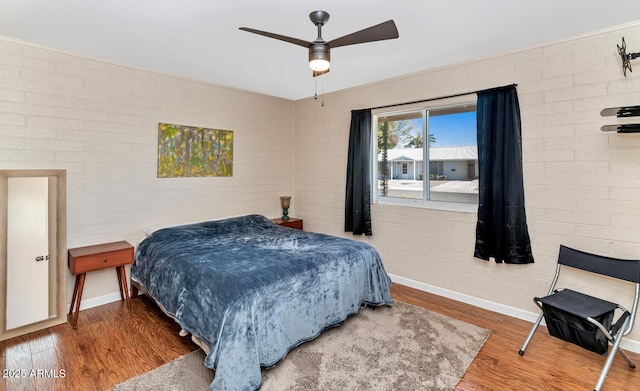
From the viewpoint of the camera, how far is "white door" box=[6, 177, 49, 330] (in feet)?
8.64

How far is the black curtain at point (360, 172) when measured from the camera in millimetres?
4035

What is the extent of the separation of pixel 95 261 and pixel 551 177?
4.18m

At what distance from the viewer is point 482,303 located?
322 cm

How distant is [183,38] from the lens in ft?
8.65

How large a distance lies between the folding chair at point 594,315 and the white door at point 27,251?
4.03 meters

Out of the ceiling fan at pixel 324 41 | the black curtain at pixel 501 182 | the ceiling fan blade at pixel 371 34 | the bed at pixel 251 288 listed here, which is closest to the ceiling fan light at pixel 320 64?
the ceiling fan at pixel 324 41

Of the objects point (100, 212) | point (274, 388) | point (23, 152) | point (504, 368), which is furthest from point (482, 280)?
point (23, 152)

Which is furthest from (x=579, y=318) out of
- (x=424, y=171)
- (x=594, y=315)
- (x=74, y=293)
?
(x=74, y=293)

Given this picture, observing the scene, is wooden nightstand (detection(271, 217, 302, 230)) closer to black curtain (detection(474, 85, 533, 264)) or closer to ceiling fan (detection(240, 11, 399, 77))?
black curtain (detection(474, 85, 533, 264))

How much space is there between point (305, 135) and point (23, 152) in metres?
3.27

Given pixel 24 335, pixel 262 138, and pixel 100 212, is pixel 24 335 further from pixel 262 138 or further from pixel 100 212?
pixel 262 138

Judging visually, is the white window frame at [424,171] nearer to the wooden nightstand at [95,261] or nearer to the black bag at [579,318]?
the black bag at [579,318]

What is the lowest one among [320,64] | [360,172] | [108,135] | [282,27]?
[360,172]

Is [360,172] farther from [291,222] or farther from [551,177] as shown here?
[551,177]
